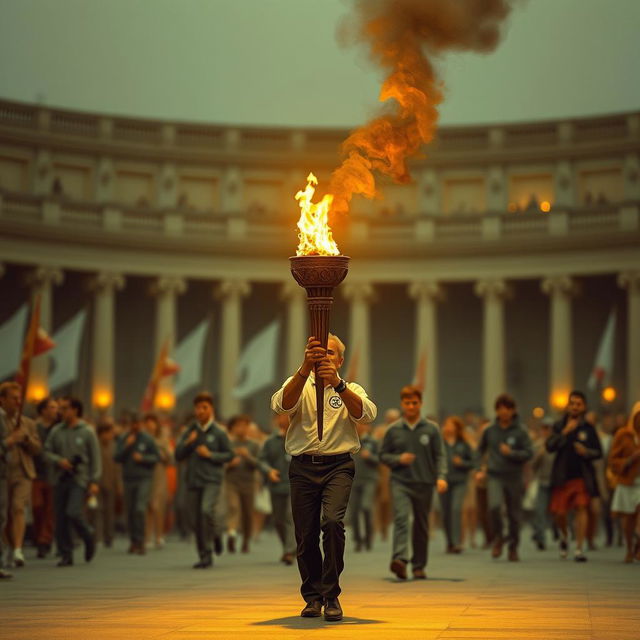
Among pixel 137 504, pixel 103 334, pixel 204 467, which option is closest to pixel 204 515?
pixel 204 467

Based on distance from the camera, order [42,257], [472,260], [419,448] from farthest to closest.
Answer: [472,260], [42,257], [419,448]

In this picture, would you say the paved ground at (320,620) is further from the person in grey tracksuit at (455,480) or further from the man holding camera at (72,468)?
the person in grey tracksuit at (455,480)

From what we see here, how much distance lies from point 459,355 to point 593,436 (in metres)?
36.1

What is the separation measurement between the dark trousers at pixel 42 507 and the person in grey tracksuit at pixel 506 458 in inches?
255

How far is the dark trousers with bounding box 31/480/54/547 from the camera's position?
21.1 metres

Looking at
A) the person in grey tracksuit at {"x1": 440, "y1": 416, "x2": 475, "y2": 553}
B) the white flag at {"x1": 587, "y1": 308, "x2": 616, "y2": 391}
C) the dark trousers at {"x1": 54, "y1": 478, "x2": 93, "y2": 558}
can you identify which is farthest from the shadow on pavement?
the white flag at {"x1": 587, "y1": 308, "x2": 616, "y2": 391}

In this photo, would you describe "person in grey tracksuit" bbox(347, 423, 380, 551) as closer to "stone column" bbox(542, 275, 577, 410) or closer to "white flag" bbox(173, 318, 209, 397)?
"white flag" bbox(173, 318, 209, 397)

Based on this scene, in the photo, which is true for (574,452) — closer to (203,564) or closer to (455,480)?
(455,480)

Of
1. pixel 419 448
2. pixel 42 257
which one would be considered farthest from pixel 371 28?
pixel 42 257

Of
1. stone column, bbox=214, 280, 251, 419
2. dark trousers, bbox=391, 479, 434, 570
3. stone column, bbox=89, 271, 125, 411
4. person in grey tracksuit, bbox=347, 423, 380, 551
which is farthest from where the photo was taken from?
stone column, bbox=214, 280, 251, 419

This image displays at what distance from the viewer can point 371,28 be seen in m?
15.2

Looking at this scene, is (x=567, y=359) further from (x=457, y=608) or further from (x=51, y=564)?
(x=457, y=608)

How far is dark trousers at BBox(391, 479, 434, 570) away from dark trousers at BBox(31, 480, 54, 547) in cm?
649

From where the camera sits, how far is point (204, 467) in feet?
63.0
